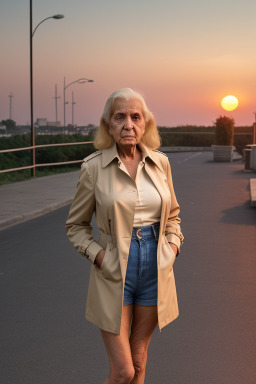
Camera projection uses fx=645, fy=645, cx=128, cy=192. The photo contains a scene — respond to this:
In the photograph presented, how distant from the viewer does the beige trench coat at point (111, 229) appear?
312 centimetres

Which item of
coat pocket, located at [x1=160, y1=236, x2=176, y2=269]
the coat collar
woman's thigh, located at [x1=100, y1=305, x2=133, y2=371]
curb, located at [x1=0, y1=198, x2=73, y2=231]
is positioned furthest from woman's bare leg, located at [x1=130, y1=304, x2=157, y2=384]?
curb, located at [x1=0, y1=198, x2=73, y2=231]

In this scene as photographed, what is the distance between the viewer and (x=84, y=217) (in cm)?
332

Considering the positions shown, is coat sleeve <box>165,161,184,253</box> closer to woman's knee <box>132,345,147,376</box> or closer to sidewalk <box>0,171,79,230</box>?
woman's knee <box>132,345,147,376</box>

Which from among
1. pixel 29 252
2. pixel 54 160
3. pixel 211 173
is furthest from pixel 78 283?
pixel 54 160

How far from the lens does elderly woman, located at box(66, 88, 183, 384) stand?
3141 mm

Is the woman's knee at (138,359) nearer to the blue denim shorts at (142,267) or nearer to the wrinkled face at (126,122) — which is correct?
the blue denim shorts at (142,267)

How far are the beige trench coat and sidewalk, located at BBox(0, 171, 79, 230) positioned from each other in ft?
28.6

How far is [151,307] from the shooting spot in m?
3.29

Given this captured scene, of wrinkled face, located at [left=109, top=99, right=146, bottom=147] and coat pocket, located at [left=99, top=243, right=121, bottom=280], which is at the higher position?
wrinkled face, located at [left=109, top=99, right=146, bottom=147]

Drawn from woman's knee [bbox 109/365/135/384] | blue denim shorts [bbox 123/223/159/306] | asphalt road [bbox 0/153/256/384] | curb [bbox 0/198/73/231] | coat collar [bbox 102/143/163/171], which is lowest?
curb [bbox 0/198/73/231]

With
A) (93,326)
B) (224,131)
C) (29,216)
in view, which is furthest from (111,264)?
(224,131)

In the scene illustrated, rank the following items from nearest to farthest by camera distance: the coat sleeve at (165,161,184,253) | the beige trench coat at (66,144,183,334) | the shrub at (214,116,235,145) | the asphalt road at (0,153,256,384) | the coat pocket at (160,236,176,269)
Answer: the beige trench coat at (66,144,183,334) → the coat pocket at (160,236,176,269) → the coat sleeve at (165,161,184,253) → the asphalt road at (0,153,256,384) → the shrub at (214,116,235,145)

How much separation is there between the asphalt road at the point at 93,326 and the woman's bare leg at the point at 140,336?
1.16 m

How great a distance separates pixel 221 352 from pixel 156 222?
2142mm
